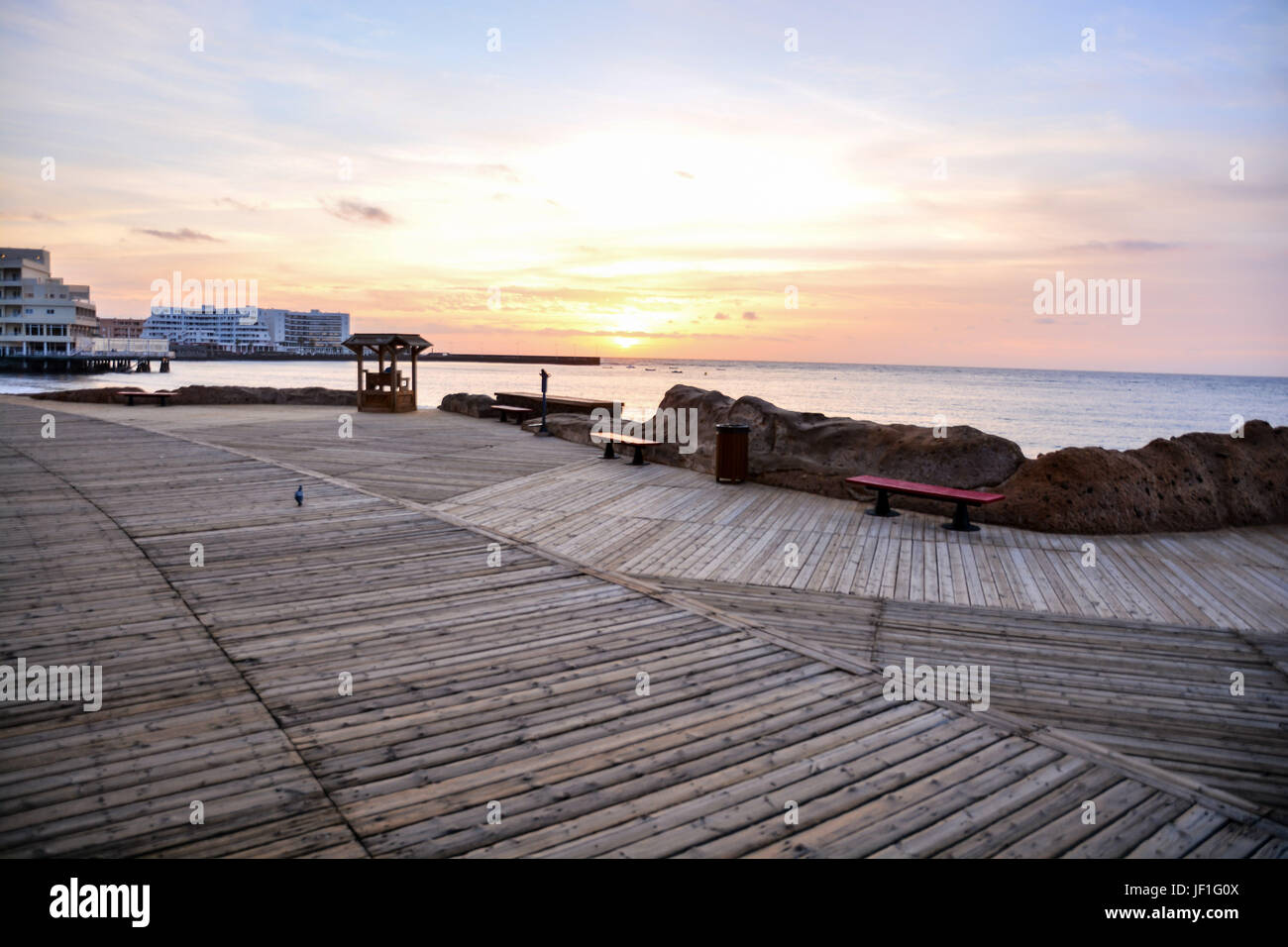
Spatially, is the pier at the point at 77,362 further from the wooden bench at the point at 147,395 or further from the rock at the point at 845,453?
the rock at the point at 845,453

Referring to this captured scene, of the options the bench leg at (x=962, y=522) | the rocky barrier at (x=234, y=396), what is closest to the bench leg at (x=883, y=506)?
the bench leg at (x=962, y=522)

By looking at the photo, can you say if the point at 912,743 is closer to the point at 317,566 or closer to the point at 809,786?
the point at 809,786

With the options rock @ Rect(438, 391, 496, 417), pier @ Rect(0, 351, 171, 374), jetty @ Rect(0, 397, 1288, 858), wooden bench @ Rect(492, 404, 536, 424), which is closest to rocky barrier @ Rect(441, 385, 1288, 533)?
jetty @ Rect(0, 397, 1288, 858)

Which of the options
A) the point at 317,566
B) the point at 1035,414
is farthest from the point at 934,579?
the point at 1035,414

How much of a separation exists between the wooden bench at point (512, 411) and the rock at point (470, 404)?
52 cm

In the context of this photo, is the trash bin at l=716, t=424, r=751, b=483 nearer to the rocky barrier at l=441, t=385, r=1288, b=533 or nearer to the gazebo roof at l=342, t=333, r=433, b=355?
the rocky barrier at l=441, t=385, r=1288, b=533

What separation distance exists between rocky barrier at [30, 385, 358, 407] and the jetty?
17795 mm

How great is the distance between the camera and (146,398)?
2570cm

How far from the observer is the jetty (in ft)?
10.9

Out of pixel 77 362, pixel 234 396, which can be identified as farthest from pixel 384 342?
pixel 77 362

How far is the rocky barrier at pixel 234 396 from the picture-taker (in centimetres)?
2616

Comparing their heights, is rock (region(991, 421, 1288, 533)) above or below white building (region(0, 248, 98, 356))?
below
